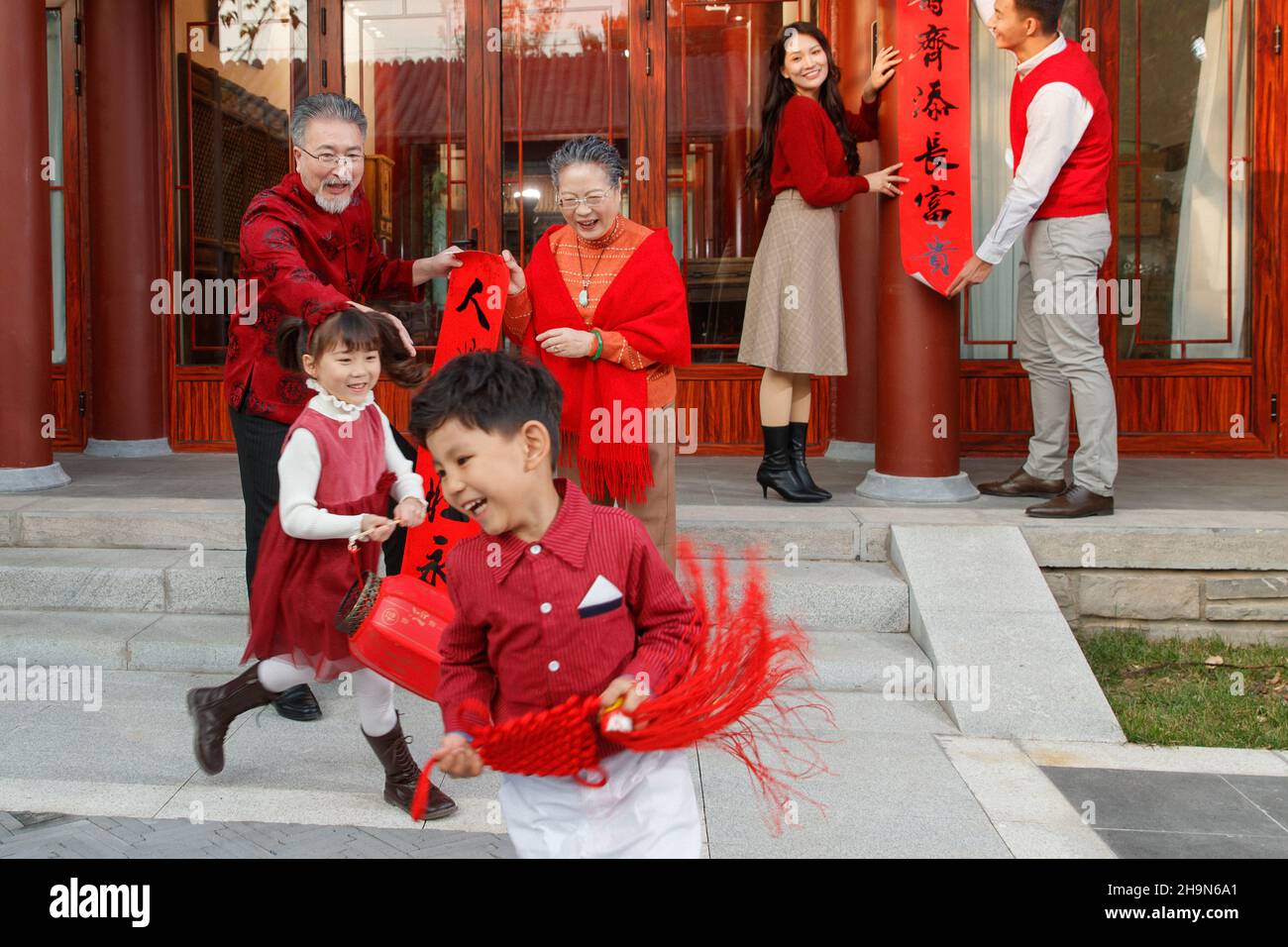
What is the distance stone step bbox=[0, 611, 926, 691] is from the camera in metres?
4.05

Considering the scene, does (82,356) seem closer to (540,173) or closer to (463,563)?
(540,173)

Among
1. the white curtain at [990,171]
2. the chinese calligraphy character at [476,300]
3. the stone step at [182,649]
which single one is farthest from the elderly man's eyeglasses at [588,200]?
the white curtain at [990,171]

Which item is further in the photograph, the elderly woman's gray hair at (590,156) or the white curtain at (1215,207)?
the white curtain at (1215,207)

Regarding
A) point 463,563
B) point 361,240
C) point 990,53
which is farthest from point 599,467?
point 990,53

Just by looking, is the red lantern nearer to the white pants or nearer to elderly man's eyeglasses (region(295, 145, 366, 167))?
the white pants

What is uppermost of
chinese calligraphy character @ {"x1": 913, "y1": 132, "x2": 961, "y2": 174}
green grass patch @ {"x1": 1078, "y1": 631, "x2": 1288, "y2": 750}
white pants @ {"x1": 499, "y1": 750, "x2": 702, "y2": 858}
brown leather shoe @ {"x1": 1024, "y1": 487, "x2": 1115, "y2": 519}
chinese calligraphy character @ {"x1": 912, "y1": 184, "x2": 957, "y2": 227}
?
chinese calligraphy character @ {"x1": 913, "y1": 132, "x2": 961, "y2": 174}

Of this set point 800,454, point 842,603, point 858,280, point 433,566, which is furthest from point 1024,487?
point 433,566

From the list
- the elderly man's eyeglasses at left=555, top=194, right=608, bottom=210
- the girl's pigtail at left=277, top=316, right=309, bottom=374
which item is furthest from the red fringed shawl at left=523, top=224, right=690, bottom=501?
the girl's pigtail at left=277, top=316, right=309, bottom=374

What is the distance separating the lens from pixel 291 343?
3363 mm

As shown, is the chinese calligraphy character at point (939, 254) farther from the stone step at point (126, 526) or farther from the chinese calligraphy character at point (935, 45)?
the stone step at point (126, 526)

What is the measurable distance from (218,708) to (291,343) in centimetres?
101

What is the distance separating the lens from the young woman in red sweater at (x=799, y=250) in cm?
508

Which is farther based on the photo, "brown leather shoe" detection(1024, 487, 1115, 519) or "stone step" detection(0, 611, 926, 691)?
"brown leather shoe" detection(1024, 487, 1115, 519)

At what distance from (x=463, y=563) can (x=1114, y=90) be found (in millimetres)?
6037
